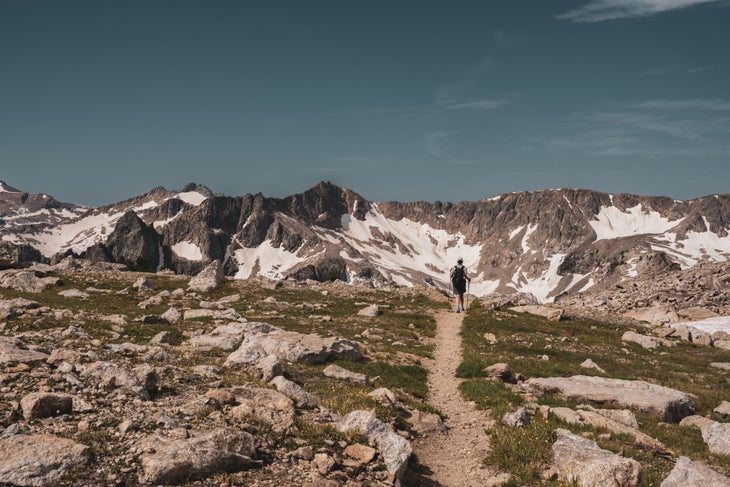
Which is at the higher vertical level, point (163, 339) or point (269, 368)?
point (269, 368)

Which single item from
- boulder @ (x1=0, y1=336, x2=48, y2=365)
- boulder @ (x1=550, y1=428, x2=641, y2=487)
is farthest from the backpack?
boulder @ (x1=0, y1=336, x2=48, y2=365)

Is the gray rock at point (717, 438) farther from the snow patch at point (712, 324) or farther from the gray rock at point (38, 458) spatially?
the snow patch at point (712, 324)

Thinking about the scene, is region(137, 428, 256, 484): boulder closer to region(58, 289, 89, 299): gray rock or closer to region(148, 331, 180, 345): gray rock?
region(148, 331, 180, 345): gray rock

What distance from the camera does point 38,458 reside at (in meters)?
8.67

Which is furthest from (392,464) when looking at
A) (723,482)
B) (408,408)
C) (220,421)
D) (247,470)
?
(723,482)

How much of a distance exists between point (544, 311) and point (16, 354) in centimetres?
4996

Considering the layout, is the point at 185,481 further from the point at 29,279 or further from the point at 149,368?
the point at 29,279

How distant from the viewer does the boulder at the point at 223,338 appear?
81.5 ft

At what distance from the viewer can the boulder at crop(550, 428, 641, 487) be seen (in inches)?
424

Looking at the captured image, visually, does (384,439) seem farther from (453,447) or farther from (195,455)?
(195,455)

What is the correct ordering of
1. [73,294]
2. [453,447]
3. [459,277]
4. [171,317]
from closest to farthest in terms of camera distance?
[453,447], [171,317], [73,294], [459,277]

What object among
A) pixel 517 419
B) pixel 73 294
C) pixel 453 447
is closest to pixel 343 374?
pixel 453 447

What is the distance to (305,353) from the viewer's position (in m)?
23.7

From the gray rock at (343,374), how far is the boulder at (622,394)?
27.4 feet
